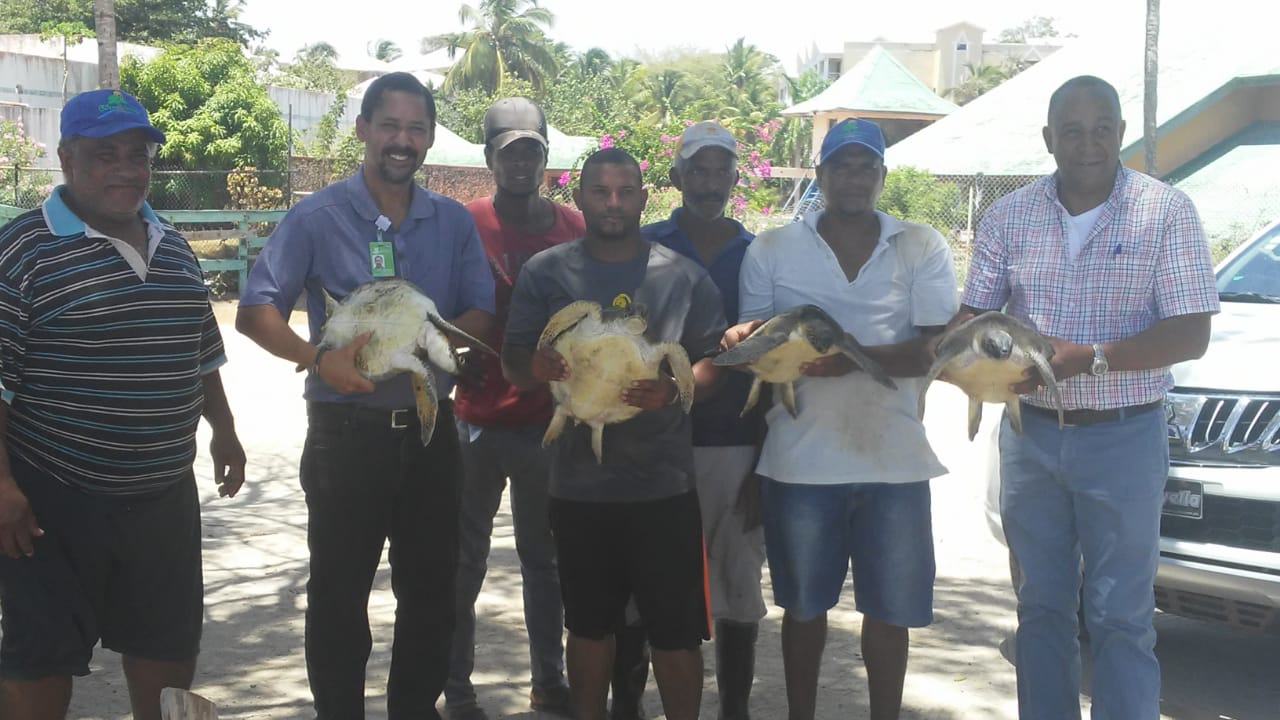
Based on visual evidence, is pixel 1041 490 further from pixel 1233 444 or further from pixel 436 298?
pixel 436 298

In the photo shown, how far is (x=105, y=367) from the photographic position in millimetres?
3205

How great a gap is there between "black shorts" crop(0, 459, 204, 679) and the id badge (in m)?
0.82

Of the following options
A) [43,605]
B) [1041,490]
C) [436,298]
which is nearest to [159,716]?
[43,605]

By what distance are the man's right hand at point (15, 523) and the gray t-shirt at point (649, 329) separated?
4.67ft

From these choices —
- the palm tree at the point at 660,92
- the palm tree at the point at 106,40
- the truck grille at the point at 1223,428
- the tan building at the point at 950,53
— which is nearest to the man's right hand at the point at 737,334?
the truck grille at the point at 1223,428

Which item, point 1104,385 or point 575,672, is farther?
point 575,672

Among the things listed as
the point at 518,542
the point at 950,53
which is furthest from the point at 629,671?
the point at 950,53

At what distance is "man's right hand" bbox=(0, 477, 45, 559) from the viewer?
3029 millimetres

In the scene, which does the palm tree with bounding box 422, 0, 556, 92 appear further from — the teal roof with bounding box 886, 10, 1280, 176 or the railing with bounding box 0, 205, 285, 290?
the railing with bounding box 0, 205, 285, 290

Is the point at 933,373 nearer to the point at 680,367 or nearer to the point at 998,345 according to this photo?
the point at 998,345

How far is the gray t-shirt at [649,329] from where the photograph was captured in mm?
3590

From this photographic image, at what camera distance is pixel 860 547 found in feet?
12.4

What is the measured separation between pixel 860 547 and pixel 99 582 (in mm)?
2254

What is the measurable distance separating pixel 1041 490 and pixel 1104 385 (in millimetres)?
369
